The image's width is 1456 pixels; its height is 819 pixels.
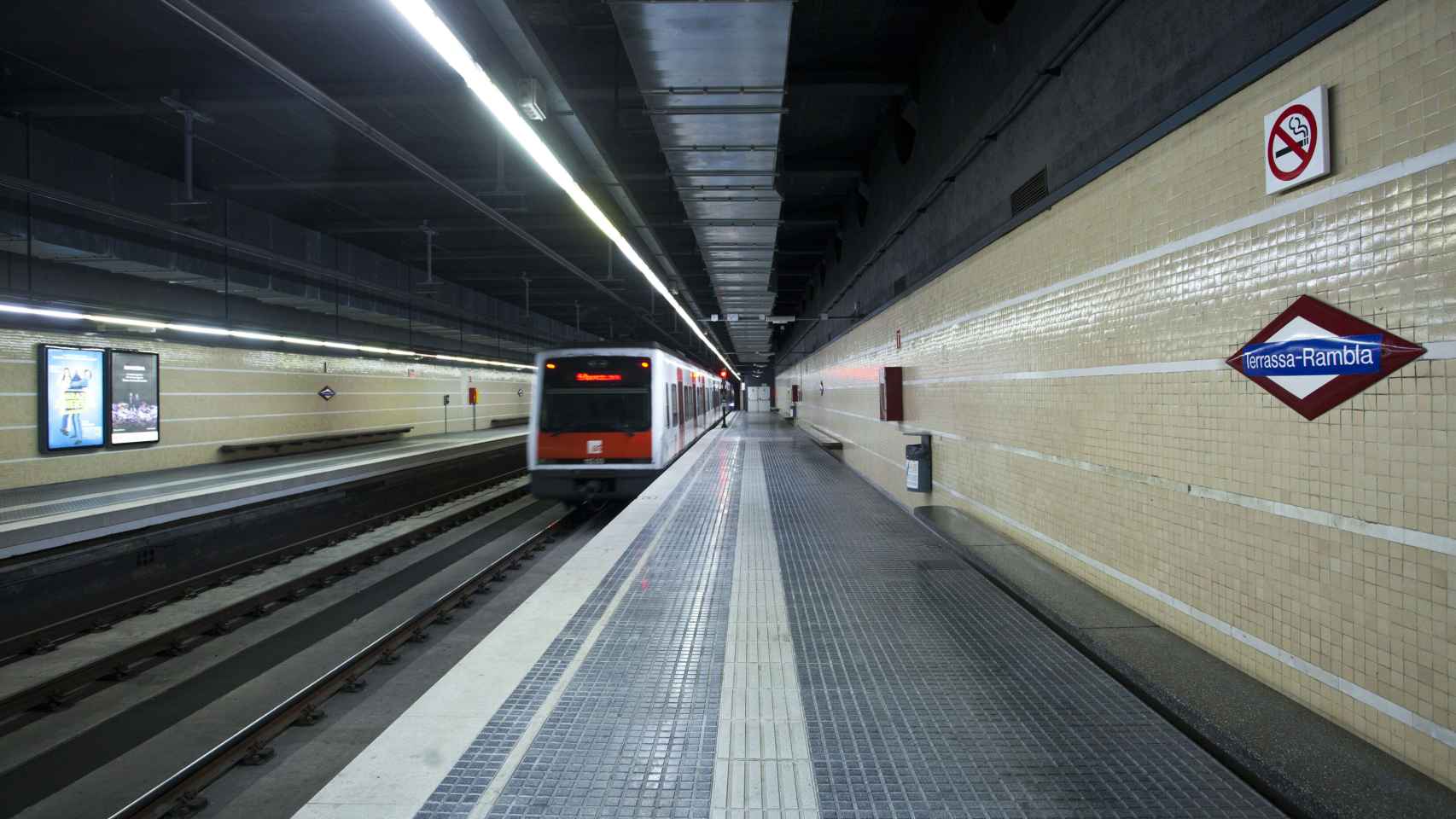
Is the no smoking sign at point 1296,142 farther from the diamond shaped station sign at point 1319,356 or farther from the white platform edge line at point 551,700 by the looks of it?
the white platform edge line at point 551,700

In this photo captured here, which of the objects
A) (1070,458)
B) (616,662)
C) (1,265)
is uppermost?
(1,265)

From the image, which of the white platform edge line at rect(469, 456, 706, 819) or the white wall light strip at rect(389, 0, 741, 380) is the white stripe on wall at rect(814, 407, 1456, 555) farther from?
the white wall light strip at rect(389, 0, 741, 380)

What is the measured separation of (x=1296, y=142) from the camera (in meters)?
2.44

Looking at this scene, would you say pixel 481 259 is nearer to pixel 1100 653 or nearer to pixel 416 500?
pixel 416 500

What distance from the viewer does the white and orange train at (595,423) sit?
10.1 metres

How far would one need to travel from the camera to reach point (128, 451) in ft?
38.6

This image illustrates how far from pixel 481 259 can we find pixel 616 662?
1312 cm

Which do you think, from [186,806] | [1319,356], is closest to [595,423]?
[186,806]

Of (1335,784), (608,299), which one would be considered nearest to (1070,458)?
(1335,784)

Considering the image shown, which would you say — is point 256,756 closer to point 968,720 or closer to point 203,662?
point 203,662

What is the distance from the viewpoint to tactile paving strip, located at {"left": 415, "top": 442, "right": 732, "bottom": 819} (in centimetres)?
227

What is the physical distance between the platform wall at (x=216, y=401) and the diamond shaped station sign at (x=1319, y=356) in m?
14.1

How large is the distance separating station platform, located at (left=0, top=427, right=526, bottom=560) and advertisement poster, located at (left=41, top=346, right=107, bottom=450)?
77 cm

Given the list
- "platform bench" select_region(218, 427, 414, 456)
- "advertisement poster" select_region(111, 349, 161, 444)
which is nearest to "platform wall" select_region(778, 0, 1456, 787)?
"advertisement poster" select_region(111, 349, 161, 444)
